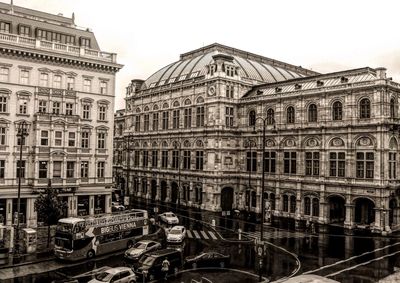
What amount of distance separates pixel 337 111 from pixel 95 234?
35304 mm

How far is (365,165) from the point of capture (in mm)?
47719

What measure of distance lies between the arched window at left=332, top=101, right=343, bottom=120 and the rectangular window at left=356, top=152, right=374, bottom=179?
5.68 metres

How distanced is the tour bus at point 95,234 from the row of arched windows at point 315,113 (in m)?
28.7

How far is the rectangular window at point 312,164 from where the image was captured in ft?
173

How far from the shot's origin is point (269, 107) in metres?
59.4

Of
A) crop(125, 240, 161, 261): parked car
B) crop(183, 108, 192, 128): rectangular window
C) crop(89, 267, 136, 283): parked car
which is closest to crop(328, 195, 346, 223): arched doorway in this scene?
crop(183, 108, 192, 128): rectangular window

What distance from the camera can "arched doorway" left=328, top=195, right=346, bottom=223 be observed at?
170ft

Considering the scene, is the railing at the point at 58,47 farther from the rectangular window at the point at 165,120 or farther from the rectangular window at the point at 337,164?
the rectangular window at the point at 337,164

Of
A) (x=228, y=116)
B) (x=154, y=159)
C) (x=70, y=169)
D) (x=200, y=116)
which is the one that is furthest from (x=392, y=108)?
(x=154, y=159)

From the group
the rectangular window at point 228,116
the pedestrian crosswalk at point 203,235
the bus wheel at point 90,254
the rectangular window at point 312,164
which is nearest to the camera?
the bus wheel at point 90,254

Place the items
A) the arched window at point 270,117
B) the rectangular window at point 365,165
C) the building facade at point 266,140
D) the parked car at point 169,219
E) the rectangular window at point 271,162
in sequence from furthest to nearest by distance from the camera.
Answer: the arched window at point 270,117 → the rectangular window at point 271,162 → the parked car at point 169,219 → the building facade at point 266,140 → the rectangular window at point 365,165

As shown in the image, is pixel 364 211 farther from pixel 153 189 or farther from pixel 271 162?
pixel 153 189

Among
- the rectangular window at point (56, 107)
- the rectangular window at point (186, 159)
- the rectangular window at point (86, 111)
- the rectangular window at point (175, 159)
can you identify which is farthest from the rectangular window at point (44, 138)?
the rectangular window at point (175, 159)

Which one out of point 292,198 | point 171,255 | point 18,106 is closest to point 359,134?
point 292,198
